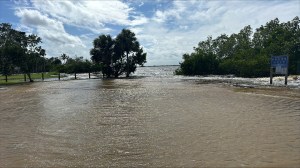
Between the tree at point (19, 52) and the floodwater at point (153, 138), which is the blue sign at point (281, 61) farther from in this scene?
the tree at point (19, 52)

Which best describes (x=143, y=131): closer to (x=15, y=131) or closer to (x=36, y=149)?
(x=36, y=149)

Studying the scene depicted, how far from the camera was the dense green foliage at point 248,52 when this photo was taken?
4259cm

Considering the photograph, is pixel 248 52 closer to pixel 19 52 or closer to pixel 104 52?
pixel 104 52

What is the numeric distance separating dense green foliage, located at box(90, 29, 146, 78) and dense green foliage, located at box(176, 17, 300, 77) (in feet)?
30.3

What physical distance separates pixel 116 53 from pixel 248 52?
21852 mm

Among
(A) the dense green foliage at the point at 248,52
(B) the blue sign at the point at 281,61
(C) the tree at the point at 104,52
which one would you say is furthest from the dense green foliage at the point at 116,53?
(B) the blue sign at the point at 281,61

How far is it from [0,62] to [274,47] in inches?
1527

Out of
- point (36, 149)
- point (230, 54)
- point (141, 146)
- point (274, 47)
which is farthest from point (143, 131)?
point (230, 54)

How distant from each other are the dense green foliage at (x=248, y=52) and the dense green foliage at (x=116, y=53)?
30.3 ft

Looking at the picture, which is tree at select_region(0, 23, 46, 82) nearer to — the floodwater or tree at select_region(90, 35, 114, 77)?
tree at select_region(90, 35, 114, 77)

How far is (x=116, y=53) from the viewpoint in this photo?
5109cm

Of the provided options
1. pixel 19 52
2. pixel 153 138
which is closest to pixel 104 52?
pixel 19 52

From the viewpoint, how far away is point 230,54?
188ft

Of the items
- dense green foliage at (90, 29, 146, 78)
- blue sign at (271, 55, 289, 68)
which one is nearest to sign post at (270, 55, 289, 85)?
blue sign at (271, 55, 289, 68)
